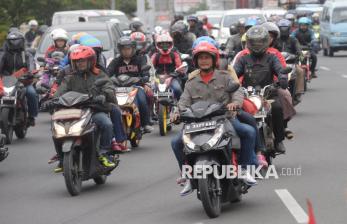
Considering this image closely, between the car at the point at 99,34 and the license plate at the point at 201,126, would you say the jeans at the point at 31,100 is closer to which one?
the car at the point at 99,34

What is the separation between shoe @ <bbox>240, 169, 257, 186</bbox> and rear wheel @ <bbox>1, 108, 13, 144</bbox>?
309 inches

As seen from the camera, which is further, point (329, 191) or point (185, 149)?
point (329, 191)

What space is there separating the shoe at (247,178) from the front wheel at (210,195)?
0.44m

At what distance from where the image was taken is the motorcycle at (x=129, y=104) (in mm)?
16984

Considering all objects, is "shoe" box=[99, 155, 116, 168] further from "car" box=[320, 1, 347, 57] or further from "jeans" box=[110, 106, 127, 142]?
"car" box=[320, 1, 347, 57]

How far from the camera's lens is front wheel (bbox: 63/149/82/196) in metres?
12.3

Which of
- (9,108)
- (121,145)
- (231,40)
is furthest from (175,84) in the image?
(121,145)

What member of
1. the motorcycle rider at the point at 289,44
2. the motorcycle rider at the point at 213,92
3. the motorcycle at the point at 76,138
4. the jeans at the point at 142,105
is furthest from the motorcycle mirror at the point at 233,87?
the motorcycle rider at the point at 289,44

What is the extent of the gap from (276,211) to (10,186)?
419 centimetres

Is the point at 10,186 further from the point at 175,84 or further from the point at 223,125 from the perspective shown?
the point at 175,84

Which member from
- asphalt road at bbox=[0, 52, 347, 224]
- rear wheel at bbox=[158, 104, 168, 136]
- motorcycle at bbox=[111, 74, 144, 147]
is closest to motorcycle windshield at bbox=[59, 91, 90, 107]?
asphalt road at bbox=[0, 52, 347, 224]

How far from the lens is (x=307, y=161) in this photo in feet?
48.4

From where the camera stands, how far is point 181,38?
24.1 m

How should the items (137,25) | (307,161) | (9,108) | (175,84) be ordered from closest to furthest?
(307,161)
(9,108)
(175,84)
(137,25)
